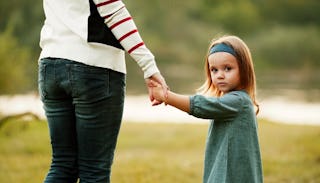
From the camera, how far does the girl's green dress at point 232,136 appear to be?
7.91ft

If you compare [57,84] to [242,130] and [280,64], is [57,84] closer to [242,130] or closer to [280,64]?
[242,130]

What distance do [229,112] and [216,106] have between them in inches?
2.7

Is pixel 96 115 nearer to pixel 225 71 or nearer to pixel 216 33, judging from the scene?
pixel 225 71

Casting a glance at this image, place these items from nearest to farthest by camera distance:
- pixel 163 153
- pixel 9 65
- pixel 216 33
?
pixel 163 153 < pixel 9 65 < pixel 216 33

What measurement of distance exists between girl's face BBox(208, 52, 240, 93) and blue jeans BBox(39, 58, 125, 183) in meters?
0.43

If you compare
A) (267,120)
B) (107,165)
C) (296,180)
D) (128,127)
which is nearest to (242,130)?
(107,165)

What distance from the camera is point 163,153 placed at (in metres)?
6.49

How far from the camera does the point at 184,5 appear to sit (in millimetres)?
25328

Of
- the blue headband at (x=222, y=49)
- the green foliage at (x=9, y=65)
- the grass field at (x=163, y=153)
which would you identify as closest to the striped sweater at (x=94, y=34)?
the blue headband at (x=222, y=49)

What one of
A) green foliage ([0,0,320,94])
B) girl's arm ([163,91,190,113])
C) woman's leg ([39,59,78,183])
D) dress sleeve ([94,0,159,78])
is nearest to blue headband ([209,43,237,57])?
girl's arm ([163,91,190,113])

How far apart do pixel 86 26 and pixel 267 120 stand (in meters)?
7.44

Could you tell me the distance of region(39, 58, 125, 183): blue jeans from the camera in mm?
2217

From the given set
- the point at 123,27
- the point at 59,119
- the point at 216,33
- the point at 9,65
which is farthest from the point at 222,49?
the point at 216,33

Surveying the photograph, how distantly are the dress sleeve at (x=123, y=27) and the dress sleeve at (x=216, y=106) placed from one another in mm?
268
